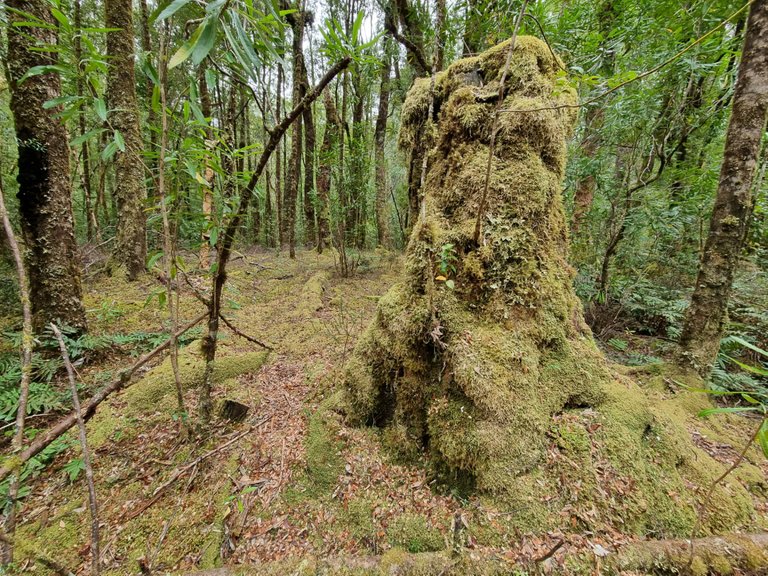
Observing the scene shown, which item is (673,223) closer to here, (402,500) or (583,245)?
(583,245)

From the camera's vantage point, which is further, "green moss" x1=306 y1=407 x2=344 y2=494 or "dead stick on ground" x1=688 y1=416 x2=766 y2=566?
"green moss" x1=306 y1=407 x2=344 y2=494

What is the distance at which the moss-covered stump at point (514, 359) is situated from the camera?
1.92 meters

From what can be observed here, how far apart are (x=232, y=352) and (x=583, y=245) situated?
7393mm

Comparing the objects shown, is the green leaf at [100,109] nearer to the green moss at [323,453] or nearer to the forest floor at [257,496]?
the forest floor at [257,496]

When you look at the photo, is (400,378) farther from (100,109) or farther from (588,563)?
(100,109)

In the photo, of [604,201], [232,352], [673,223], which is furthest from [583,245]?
[232,352]

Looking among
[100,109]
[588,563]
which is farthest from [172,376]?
[588,563]

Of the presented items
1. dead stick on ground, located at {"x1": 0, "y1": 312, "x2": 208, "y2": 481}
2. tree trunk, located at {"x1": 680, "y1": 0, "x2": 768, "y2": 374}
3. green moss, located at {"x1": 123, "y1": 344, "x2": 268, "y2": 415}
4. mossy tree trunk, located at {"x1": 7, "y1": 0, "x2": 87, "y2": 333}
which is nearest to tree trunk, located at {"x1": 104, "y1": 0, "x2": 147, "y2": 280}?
mossy tree trunk, located at {"x1": 7, "y1": 0, "x2": 87, "y2": 333}

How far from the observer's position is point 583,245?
261 inches

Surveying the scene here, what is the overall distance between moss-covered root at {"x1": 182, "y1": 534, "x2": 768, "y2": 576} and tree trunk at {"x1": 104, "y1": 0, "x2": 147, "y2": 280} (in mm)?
6958

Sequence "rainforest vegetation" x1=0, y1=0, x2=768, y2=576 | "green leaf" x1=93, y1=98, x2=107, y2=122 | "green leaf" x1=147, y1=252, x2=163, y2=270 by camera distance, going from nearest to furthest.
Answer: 1. "green leaf" x1=93, y1=98, x2=107, y2=122
2. "rainforest vegetation" x1=0, y1=0, x2=768, y2=576
3. "green leaf" x1=147, y1=252, x2=163, y2=270

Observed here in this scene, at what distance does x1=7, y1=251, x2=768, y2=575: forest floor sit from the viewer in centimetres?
184

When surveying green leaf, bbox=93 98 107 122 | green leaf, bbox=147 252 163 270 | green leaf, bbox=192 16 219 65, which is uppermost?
green leaf, bbox=192 16 219 65

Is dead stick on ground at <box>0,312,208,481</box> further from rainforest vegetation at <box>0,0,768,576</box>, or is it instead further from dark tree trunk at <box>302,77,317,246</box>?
dark tree trunk at <box>302,77,317,246</box>
